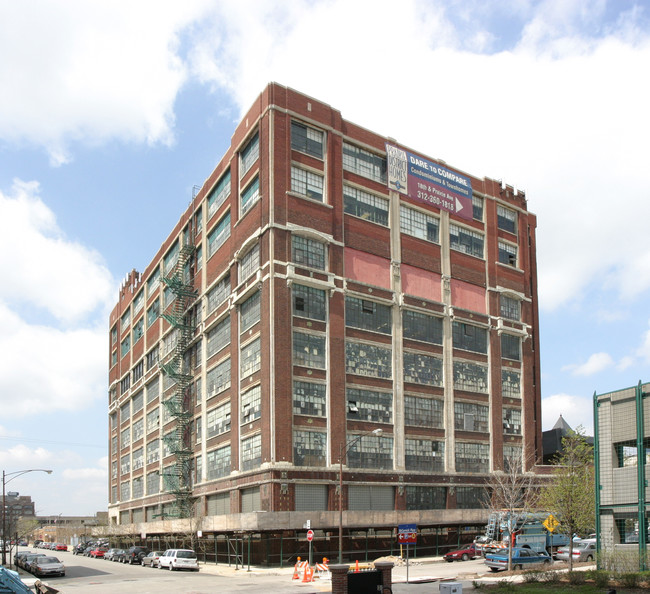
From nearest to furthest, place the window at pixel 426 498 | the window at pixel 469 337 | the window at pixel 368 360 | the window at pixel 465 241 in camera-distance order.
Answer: the window at pixel 368 360, the window at pixel 426 498, the window at pixel 469 337, the window at pixel 465 241

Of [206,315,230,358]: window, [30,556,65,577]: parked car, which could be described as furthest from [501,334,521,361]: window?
[30,556,65,577]: parked car

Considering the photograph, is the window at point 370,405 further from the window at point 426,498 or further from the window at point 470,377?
the window at point 470,377

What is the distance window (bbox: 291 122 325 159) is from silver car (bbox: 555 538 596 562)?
3378 centimetres

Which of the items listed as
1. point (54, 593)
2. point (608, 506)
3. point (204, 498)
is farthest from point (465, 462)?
point (54, 593)

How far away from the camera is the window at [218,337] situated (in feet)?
213

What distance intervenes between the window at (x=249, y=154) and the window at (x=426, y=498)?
94.5 feet

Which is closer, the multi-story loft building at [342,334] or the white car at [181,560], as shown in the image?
the white car at [181,560]

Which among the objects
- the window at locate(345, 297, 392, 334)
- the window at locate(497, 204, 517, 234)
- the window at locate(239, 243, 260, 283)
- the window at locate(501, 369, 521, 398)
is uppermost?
the window at locate(497, 204, 517, 234)

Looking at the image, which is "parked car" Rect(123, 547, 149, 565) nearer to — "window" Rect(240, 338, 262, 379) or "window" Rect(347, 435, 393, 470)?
"window" Rect(240, 338, 262, 379)

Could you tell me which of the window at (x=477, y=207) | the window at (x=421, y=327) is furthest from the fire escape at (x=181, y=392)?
the window at (x=477, y=207)

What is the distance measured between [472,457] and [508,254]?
2092cm

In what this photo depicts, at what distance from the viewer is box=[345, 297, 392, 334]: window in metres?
59.4

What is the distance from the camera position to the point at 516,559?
42844 millimetres

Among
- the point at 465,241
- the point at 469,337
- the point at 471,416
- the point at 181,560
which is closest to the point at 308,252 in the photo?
the point at 469,337
